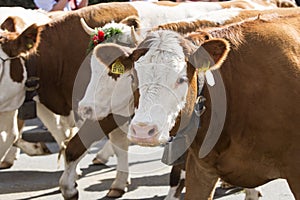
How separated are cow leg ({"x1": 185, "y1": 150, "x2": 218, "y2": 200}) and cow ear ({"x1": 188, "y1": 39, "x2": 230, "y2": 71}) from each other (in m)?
0.75

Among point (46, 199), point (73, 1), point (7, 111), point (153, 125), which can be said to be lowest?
point (46, 199)

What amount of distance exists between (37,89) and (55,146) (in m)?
2.28

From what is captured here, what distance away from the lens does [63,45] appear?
622 cm

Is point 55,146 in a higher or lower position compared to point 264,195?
lower

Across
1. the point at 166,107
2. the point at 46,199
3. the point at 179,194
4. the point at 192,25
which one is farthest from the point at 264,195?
the point at 166,107

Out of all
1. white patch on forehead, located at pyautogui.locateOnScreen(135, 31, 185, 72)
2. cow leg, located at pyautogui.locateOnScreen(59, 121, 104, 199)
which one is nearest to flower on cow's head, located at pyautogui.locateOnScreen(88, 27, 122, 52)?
cow leg, located at pyautogui.locateOnScreen(59, 121, 104, 199)

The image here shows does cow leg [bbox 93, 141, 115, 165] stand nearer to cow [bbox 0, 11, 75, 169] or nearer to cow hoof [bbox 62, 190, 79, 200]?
cow [bbox 0, 11, 75, 169]

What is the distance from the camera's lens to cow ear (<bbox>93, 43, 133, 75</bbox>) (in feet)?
13.2

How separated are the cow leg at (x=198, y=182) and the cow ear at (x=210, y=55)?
75 centimetres

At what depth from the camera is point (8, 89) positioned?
6059 millimetres

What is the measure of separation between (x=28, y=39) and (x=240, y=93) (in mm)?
2567

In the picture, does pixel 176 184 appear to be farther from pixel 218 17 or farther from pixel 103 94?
pixel 218 17

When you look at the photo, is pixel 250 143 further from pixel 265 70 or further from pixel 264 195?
pixel 264 195

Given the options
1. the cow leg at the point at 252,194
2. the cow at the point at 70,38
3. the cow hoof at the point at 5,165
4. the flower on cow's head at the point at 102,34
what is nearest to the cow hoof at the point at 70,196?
the cow at the point at 70,38
